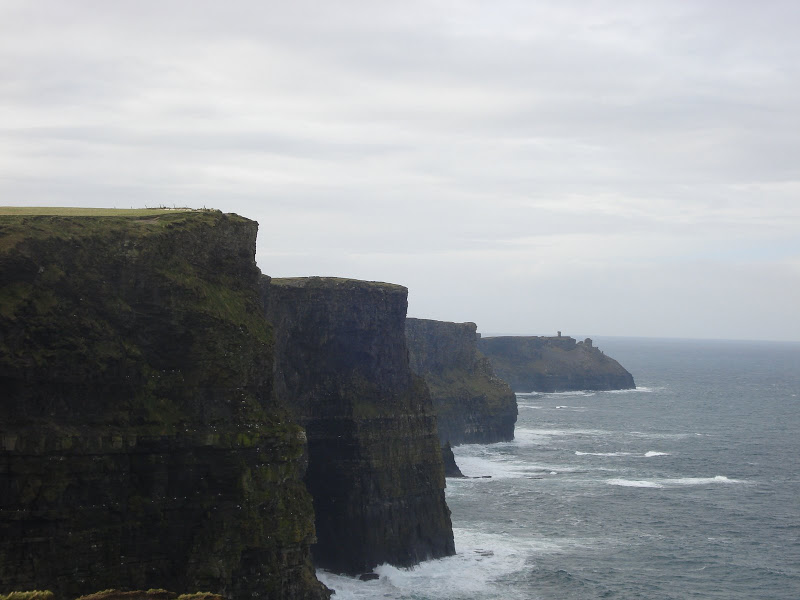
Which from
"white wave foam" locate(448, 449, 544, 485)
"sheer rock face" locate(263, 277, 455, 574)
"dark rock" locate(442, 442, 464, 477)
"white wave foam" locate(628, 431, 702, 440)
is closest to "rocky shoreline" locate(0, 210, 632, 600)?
"sheer rock face" locate(263, 277, 455, 574)

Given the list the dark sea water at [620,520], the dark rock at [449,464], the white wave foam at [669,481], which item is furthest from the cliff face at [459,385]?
the white wave foam at [669,481]

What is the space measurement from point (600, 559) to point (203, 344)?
37.0 meters

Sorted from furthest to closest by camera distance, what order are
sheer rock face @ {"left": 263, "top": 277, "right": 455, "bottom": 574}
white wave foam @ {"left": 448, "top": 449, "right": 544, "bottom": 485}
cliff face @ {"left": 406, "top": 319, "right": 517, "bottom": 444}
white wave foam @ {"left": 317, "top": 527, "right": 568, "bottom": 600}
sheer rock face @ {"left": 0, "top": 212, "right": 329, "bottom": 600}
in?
cliff face @ {"left": 406, "top": 319, "right": 517, "bottom": 444}, white wave foam @ {"left": 448, "top": 449, "right": 544, "bottom": 485}, sheer rock face @ {"left": 263, "top": 277, "right": 455, "bottom": 574}, white wave foam @ {"left": 317, "top": 527, "right": 568, "bottom": 600}, sheer rock face @ {"left": 0, "top": 212, "right": 329, "bottom": 600}

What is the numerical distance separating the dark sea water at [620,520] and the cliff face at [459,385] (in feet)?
11.1

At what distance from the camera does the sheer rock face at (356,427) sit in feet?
212

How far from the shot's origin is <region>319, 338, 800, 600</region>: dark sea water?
62094 mm

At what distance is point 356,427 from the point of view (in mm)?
66000

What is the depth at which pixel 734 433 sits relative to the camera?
13938 centimetres

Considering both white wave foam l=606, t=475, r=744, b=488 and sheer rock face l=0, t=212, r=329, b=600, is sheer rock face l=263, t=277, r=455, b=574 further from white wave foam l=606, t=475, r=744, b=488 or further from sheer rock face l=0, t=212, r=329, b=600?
white wave foam l=606, t=475, r=744, b=488

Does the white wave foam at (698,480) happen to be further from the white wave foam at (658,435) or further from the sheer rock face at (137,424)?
the sheer rock face at (137,424)

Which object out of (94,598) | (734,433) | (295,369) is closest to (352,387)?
(295,369)

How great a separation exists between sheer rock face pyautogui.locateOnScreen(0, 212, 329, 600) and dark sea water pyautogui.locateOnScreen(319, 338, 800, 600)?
18.7 metres

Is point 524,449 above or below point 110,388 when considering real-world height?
below

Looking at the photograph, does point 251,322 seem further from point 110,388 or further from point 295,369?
point 295,369
